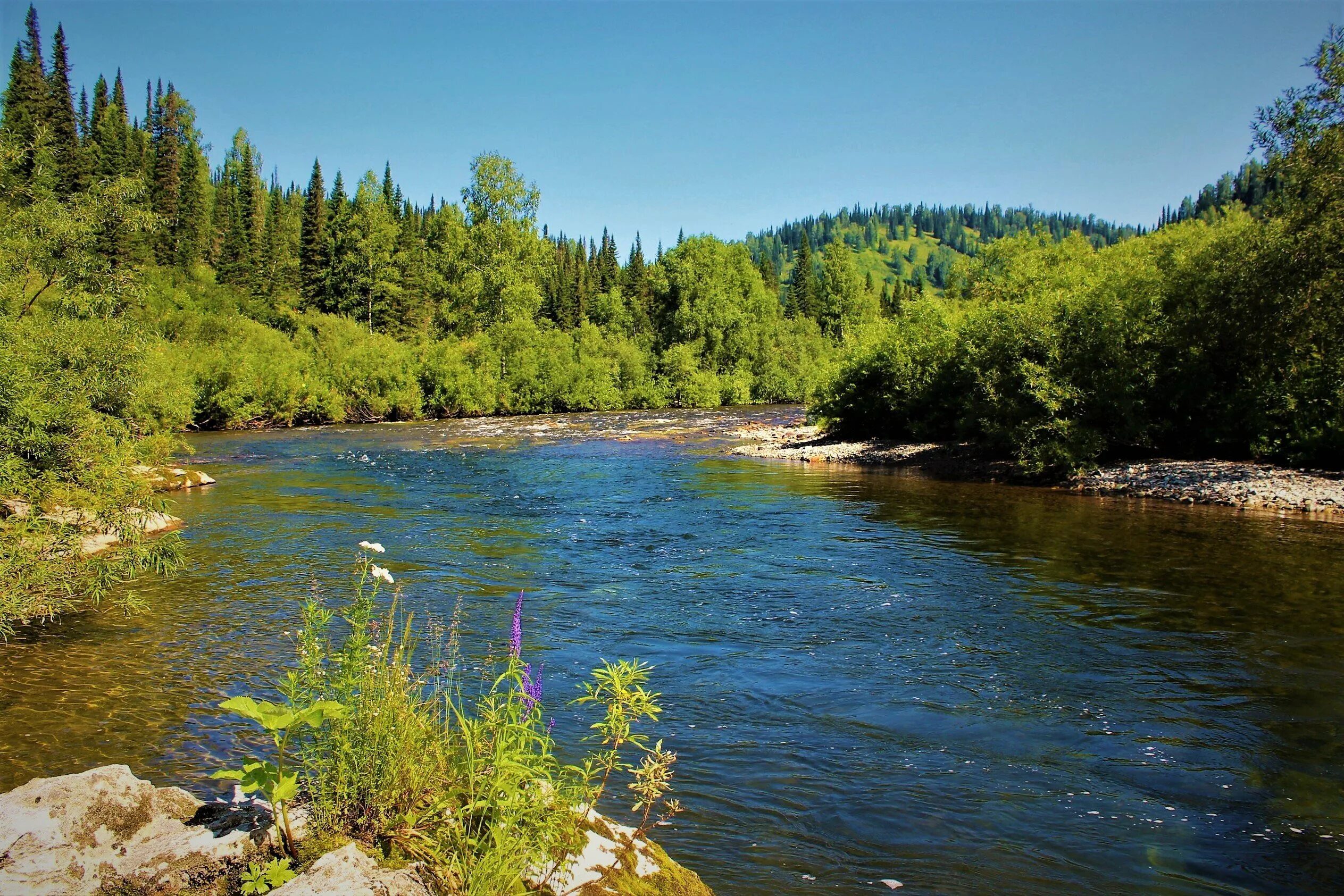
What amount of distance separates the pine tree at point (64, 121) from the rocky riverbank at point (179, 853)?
67310 millimetres

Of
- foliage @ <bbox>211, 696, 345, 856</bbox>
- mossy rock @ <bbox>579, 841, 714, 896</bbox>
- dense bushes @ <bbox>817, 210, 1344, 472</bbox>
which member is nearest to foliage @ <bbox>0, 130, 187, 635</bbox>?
foliage @ <bbox>211, 696, 345, 856</bbox>

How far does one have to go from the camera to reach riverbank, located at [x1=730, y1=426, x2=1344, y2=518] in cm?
2041

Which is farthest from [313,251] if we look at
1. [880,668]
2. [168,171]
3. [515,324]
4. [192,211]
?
[880,668]

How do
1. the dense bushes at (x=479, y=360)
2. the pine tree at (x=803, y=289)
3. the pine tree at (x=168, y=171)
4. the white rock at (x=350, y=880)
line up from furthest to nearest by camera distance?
the pine tree at (x=803, y=289) < the pine tree at (x=168, y=171) < the dense bushes at (x=479, y=360) < the white rock at (x=350, y=880)

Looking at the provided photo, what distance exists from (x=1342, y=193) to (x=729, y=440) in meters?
27.4

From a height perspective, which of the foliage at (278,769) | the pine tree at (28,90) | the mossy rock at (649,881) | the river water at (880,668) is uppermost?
the pine tree at (28,90)

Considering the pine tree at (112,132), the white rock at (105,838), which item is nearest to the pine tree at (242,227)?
the pine tree at (112,132)

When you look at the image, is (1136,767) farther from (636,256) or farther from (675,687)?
(636,256)

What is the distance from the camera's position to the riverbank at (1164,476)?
2041cm

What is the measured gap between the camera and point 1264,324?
915 inches

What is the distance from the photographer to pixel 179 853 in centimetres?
390

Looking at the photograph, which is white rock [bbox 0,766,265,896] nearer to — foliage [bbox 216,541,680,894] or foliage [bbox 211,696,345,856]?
foliage [bbox 211,696,345,856]

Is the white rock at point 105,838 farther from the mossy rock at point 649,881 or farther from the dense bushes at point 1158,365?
the dense bushes at point 1158,365

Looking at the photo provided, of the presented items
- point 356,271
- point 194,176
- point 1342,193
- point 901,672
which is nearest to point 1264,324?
point 1342,193
